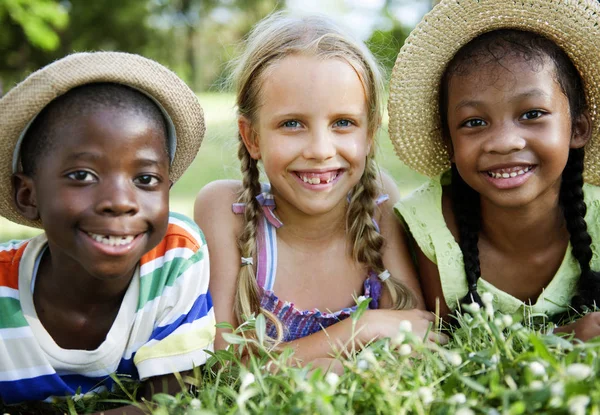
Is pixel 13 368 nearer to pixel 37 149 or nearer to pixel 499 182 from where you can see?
pixel 37 149

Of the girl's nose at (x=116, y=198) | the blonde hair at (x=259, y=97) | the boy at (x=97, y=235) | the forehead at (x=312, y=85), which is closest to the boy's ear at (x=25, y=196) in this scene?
the boy at (x=97, y=235)

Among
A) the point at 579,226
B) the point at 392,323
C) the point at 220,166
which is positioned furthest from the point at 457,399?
the point at 220,166

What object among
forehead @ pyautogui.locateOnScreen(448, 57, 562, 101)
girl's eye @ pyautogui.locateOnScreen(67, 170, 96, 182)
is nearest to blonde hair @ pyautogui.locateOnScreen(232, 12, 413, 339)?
forehead @ pyautogui.locateOnScreen(448, 57, 562, 101)

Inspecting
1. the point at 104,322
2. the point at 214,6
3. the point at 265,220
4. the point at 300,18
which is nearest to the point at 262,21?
the point at 300,18

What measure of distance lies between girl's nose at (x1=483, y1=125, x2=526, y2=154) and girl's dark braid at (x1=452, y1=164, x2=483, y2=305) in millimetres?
435

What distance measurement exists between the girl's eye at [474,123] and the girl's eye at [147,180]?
1.23 metres

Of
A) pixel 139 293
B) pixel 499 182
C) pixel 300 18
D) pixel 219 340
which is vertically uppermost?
pixel 300 18

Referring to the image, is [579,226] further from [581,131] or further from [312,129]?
[312,129]

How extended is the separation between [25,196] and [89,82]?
452mm

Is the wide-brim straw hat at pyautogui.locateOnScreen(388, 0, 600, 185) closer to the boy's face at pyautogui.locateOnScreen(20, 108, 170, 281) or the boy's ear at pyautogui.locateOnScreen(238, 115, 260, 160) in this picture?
the boy's ear at pyautogui.locateOnScreen(238, 115, 260, 160)

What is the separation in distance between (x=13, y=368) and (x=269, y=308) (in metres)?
1.04

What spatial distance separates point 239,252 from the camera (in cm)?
285

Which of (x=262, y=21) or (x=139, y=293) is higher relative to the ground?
(x=262, y=21)

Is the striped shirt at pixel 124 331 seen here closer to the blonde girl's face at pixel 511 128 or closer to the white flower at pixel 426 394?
the white flower at pixel 426 394
